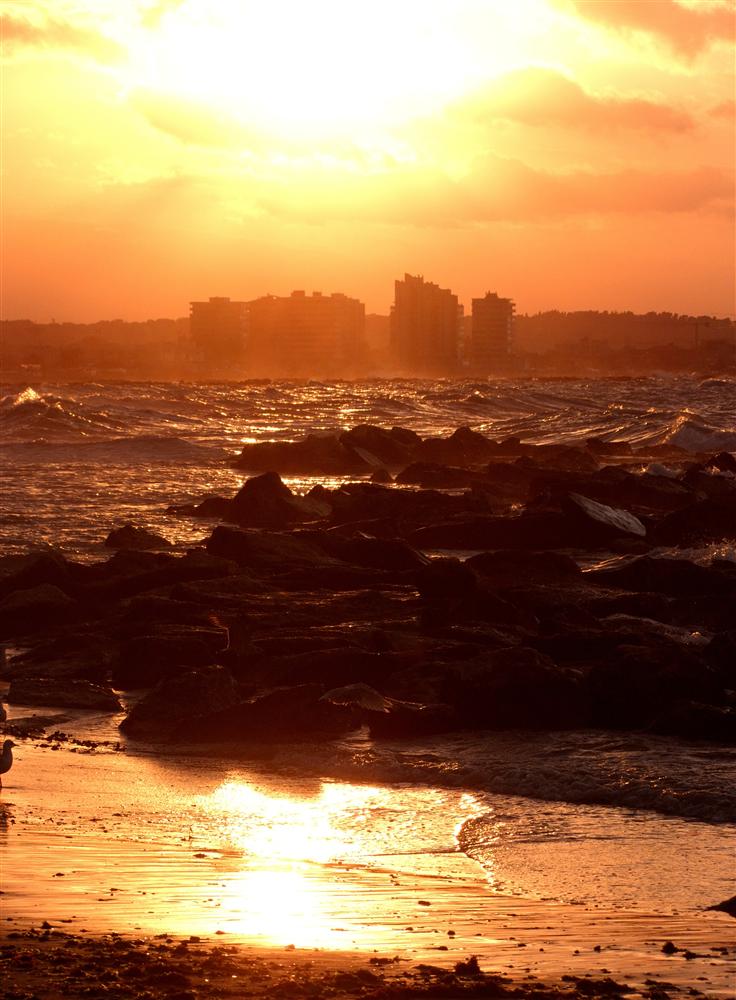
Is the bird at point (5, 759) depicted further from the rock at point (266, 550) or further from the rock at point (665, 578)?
the rock at point (665, 578)

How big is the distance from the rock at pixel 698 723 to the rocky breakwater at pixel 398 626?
0.02 m

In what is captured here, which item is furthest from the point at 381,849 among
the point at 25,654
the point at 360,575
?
the point at 360,575

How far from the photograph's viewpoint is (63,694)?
1283 cm

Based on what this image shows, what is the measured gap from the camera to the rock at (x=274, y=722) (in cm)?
1145

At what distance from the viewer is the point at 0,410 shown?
226ft

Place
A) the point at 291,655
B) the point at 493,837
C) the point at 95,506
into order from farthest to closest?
the point at 95,506, the point at 291,655, the point at 493,837

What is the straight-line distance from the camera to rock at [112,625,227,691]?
13.5 meters

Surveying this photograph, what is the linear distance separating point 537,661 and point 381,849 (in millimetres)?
3852

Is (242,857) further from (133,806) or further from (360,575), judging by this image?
(360,575)

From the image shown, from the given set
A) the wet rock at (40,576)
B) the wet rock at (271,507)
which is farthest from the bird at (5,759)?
the wet rock at (271,507)

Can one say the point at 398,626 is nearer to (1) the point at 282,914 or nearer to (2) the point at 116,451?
(1) the point at 282,914

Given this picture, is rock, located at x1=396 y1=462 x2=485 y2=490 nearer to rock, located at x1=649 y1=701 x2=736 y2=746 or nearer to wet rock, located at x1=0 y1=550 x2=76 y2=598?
wet rock, located at x1=0 y1=550 x2=76 y2=598

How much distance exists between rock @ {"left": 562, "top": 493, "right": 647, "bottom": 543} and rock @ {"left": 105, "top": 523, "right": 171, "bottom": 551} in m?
6.05

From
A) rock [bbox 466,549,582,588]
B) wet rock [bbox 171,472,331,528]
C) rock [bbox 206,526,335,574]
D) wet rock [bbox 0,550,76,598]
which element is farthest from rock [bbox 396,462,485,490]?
wet rock [bbox 0,550,76,598]
